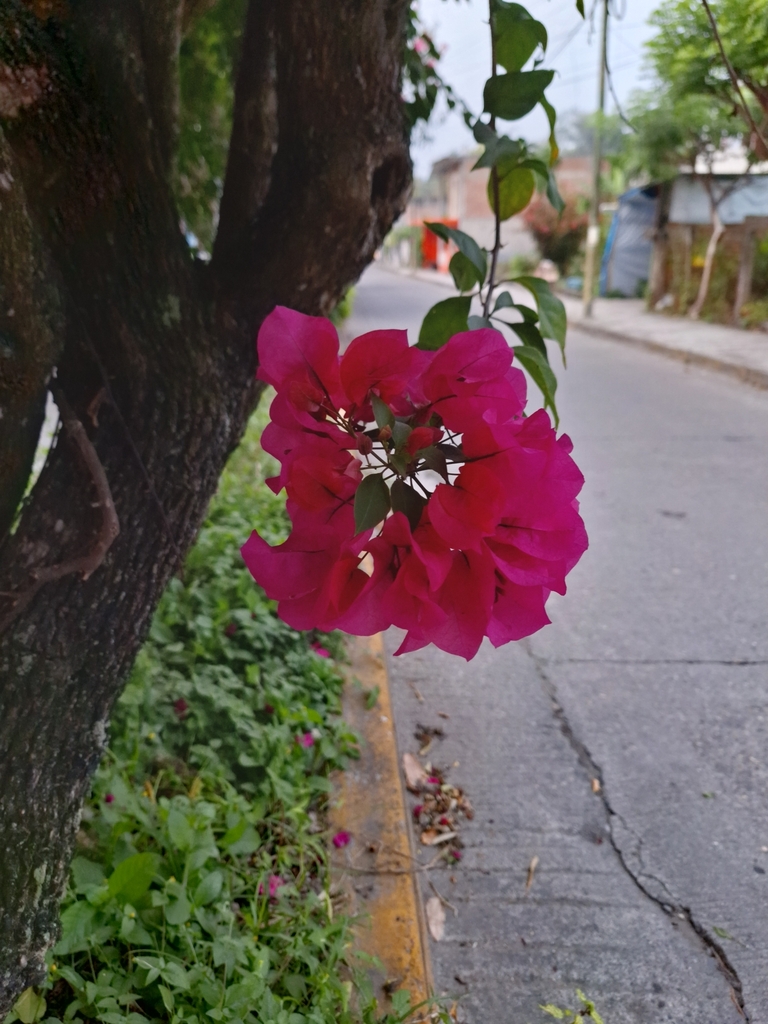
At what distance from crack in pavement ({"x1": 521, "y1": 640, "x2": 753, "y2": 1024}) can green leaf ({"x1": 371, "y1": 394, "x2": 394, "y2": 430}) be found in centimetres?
181

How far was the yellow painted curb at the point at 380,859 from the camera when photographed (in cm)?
192

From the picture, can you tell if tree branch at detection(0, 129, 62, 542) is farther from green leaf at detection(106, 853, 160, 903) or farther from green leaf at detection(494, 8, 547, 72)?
green leaf at detection(106, 853, 160, 903)

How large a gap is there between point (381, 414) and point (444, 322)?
0.52 m

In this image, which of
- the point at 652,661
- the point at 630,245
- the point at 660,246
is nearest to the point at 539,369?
the point at 652,661

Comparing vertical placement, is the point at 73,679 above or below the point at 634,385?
above

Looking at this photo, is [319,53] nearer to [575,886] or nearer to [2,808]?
[2,808]

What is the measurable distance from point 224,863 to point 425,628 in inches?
63.0

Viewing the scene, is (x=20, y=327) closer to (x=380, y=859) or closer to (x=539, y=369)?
(x=539, y=369)

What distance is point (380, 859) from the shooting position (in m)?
2.23

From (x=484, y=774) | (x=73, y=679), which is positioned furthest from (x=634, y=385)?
(x=73, y=679)

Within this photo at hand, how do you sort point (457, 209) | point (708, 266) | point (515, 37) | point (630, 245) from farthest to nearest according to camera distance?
point (457, 209) < point (630, 245) < point (708, 266) < point (515, 37)

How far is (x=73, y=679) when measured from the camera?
1.36m

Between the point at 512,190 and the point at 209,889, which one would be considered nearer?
the point at 512,190

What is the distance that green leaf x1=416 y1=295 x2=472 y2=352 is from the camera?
1127 mm
